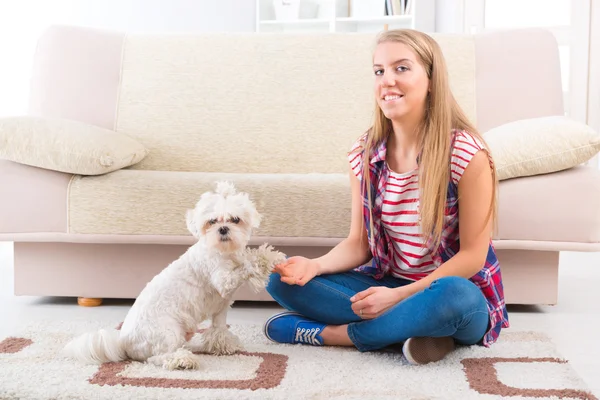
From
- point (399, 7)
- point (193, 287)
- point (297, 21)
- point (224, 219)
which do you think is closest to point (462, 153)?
point (224, 219)

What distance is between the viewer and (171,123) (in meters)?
2.75

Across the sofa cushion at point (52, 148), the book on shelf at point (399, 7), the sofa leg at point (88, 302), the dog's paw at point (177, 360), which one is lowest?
the sofa leg at point (88, 302)

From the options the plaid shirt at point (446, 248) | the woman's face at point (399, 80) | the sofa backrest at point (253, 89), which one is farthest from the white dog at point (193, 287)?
the sofa backrest at point (253, 89)

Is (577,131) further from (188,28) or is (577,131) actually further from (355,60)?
(188,28)

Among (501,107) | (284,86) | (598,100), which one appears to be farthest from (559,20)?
(284,86)

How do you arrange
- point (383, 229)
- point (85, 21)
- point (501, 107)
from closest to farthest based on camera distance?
point (383, 229), point (501, 107), point (85, 21)

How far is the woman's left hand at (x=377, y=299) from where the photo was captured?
5.55ft

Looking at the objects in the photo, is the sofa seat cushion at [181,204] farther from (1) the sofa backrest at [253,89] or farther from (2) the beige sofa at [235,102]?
(1) the sofa backrest at [253,89]

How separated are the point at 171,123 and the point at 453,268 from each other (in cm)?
143

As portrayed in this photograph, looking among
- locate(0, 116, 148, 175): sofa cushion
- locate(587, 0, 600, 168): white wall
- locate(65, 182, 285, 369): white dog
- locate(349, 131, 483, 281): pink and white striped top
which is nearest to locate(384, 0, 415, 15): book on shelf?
locate(587, 0, 600, 168): white wall

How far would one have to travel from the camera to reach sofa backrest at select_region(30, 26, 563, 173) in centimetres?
272

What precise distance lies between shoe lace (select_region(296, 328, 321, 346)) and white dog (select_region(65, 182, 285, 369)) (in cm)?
24

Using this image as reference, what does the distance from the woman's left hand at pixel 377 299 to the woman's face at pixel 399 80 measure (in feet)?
1.35

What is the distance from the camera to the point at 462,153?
1698 millimetres
